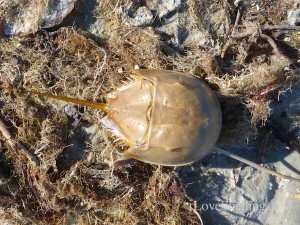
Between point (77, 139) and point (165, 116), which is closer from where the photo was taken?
point (165, 116)

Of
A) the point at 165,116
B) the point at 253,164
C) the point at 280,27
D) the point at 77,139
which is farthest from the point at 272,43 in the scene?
the point at 77,139

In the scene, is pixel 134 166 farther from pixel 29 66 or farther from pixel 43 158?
pixel 29 66

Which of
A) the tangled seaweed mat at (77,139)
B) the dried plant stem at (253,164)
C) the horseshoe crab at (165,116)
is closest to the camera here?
the horseshoe crab at (165,116)

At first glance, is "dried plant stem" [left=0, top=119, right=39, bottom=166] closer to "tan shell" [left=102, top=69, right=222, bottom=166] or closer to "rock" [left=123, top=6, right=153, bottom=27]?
"tan shell" [left=102, top=69, right=222, bottom=166]

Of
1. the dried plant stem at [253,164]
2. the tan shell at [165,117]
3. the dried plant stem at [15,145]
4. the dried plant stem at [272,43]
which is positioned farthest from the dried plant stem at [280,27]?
the dried plant stem at [15,145]

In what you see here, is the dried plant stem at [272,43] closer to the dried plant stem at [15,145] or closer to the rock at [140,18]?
the rock at [140,18]

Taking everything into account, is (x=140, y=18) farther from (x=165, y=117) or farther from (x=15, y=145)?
(x=15, y=145)

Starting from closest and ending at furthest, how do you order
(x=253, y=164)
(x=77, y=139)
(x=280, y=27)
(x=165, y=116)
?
(x=165, y=116)
(x=253, y=164)
(x=280, y=27)
(x=77, y=139)
